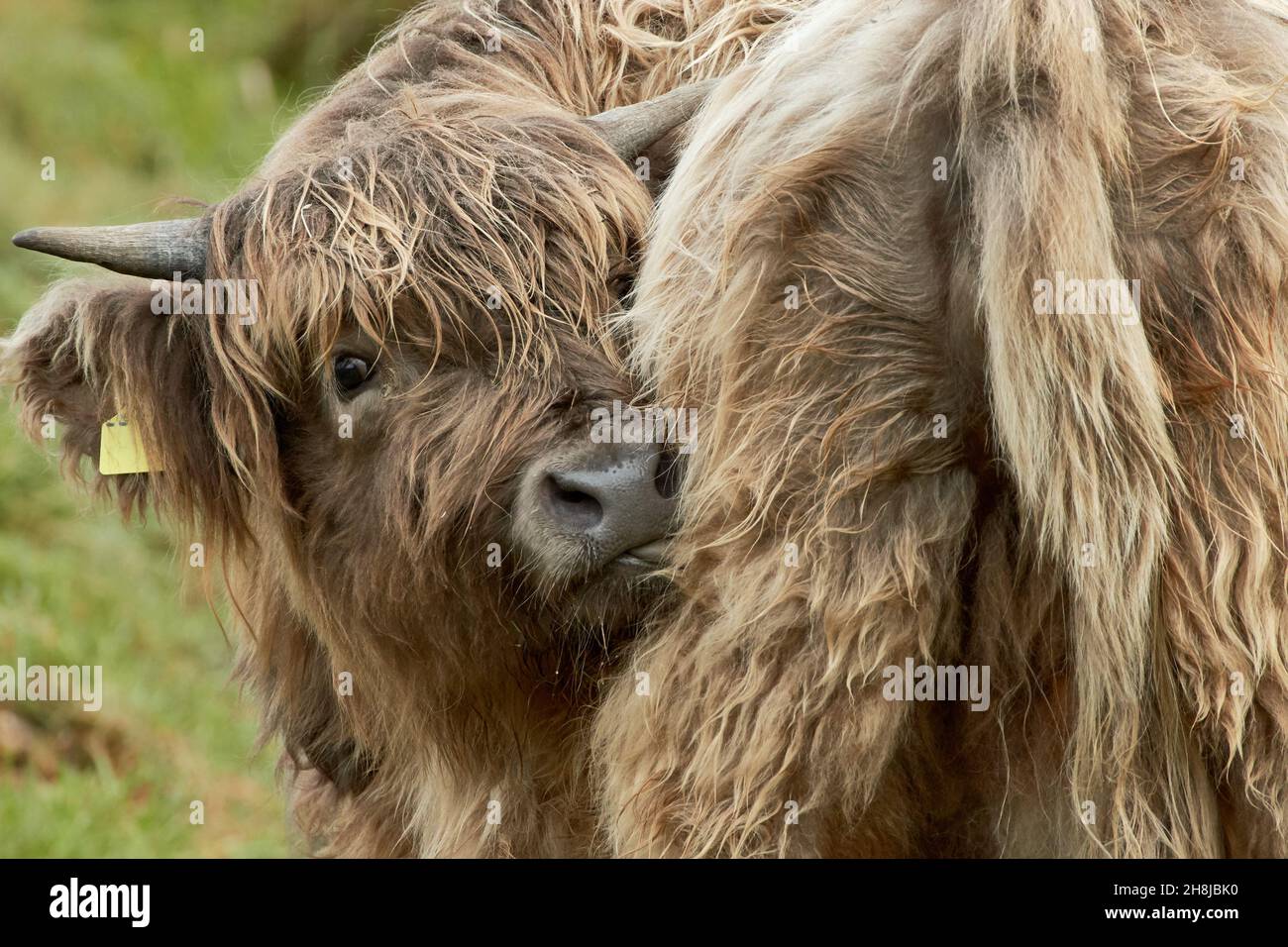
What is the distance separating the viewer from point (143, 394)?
3.29m

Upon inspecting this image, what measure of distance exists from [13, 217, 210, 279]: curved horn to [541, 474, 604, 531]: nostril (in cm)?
97

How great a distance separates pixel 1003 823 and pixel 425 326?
1433 millimetres

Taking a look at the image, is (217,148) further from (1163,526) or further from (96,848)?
(1163,526)

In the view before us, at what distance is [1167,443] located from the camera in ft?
7.25

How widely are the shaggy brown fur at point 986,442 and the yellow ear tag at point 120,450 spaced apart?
4.61 ft

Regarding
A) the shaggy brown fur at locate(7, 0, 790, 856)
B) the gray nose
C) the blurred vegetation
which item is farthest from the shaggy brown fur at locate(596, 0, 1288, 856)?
the blurred vegetation

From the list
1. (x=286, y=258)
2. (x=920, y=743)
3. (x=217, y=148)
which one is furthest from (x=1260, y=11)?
(x=217, y=148)

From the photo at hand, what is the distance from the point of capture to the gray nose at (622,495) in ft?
9.00
